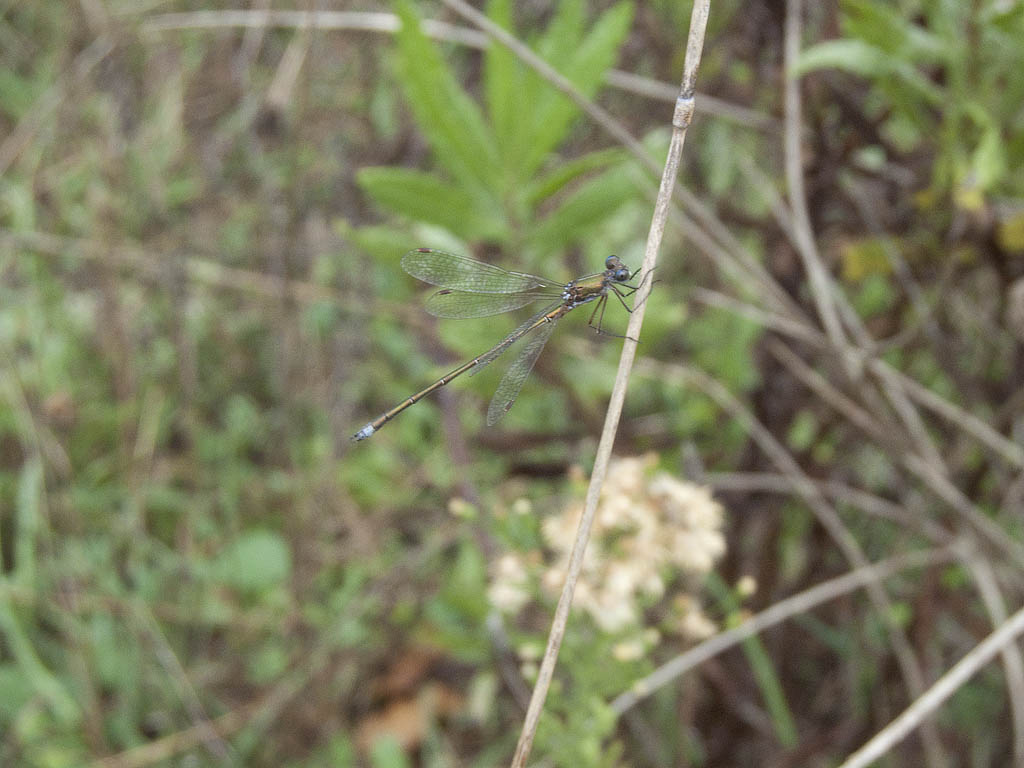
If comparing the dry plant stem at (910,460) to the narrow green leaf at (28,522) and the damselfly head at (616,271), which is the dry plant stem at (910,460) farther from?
the narrow green leaf at (28,522)

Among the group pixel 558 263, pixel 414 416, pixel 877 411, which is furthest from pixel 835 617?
pixel 414 416

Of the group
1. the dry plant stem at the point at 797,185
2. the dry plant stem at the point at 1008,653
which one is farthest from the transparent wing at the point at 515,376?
the dry plant stem at the point at 1008,653

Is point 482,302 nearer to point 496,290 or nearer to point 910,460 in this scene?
point 496,290

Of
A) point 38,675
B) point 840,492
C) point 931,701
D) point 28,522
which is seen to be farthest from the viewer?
point 28,522

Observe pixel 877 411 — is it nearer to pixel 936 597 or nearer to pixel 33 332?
pixel 936 597

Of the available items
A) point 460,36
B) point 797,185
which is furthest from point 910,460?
point 460,36

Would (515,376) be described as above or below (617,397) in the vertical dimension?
below

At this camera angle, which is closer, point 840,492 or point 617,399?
point 617,399
